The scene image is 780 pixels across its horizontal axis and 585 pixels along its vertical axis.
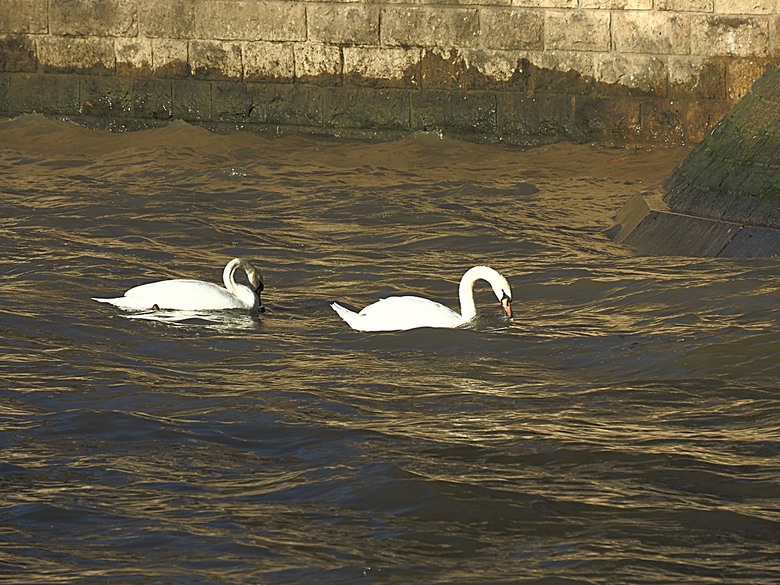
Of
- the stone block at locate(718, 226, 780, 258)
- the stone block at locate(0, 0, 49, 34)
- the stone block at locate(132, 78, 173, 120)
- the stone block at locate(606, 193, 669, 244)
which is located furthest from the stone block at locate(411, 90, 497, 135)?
the stone block at locate(718, 226, 780, 258)

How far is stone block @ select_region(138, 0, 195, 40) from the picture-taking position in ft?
46.7

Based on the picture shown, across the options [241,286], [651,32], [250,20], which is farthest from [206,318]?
[651,32]

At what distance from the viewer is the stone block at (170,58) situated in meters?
14.3

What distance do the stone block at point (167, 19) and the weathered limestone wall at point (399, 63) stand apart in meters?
0.01

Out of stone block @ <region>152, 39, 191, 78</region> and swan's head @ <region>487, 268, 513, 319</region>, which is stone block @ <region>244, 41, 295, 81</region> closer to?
stone block @ <region>152, 39, 191, 78</region>

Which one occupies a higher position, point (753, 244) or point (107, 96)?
point (107, 96)

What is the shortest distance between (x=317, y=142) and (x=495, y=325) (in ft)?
21.5

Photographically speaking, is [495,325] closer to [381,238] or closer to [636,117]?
[381,238]

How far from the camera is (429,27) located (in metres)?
13.8

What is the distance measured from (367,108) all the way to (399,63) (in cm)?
55

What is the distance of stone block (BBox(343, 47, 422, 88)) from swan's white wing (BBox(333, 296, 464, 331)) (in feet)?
21.3

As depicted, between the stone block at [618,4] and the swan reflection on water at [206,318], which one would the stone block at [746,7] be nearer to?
the stone block at [618,4]

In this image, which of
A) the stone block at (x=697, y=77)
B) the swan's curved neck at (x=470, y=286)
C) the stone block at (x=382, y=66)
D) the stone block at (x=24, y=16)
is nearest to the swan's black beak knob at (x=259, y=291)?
the swan's curved neck at (x=470, y=286)

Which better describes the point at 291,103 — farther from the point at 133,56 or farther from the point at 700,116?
the point at 700,116
